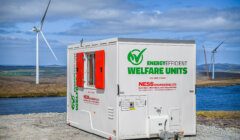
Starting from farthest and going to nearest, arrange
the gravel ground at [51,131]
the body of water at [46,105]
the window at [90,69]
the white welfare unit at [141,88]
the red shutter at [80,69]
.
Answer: the body of water at [46,105]
the red shutter at [80,69]
the window at [90,69]
the gravel ground at [51,131]
the white welfare unit at [141,88]

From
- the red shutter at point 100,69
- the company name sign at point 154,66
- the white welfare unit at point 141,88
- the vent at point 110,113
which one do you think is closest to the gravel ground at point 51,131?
the white welfare unit at point 141,88

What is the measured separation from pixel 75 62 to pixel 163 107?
13.6ft

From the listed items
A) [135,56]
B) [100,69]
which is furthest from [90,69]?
[135,56]

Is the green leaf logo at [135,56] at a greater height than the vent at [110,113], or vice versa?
the green leaf logo at [135,56]

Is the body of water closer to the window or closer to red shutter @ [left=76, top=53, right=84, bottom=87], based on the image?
red shutter @ [left=76, top=53, right=84, bottom=87]

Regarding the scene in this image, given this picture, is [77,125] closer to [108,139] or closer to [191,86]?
[108,139]

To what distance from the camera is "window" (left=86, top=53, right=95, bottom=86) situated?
1416 centimetres

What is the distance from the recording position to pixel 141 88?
41.6 ft

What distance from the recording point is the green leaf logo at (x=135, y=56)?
12.5 meters

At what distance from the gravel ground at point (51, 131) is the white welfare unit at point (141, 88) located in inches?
27.2

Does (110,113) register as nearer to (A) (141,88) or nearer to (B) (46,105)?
(A) (141,88)

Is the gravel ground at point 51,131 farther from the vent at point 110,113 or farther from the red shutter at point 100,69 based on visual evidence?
the red shutter at point 100,69

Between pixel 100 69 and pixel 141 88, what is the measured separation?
1514 millimetres

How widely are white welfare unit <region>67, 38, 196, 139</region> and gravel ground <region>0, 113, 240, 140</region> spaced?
690 millimetres
